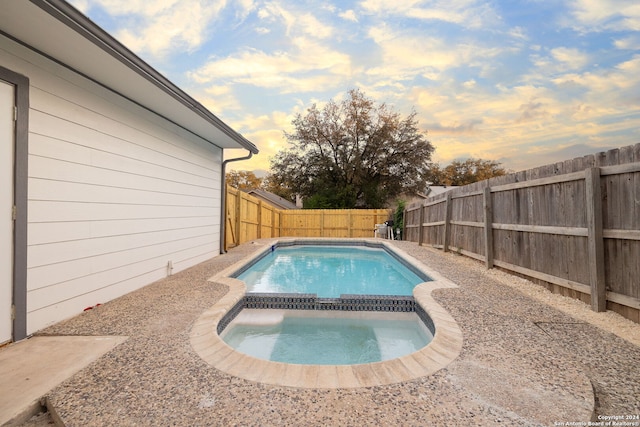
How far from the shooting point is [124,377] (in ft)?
6.23

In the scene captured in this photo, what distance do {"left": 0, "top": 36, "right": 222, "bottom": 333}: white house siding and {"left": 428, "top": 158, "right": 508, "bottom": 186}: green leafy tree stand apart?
34.9m

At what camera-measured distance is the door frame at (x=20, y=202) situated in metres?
2.55

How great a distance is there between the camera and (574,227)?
3.57 metres

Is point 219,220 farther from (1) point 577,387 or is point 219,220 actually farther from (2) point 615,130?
(2) point 615,130

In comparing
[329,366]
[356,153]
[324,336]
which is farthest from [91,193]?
[356,153]

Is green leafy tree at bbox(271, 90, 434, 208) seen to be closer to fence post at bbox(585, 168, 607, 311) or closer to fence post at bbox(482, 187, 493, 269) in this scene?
fence post at bbox(482, 187, 493, 269)

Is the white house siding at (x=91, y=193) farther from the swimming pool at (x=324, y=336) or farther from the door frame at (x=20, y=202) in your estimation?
the swimming pool at (x=324, y=336)

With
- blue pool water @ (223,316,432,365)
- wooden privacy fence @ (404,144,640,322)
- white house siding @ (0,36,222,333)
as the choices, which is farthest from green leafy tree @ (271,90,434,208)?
blue pool water @ (223,316,432,365)

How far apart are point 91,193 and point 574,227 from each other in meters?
5.82

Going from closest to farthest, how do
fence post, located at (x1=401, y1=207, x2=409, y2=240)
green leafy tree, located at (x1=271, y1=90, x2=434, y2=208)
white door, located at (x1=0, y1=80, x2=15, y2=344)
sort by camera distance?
white door, located at (x1=0, y1=80, x2=15, y2=344) < fence post, located at (x1=401, y1=207, x2=409, y2=240) < green leafy tree, located at (x1=271, y1=90, x2=434, y2=208)

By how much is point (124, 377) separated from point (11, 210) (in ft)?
6.20

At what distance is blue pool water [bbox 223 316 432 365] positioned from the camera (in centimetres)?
287

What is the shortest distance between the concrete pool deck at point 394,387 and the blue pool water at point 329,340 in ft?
2.06

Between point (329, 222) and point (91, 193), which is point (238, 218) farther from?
point (329, 222)
